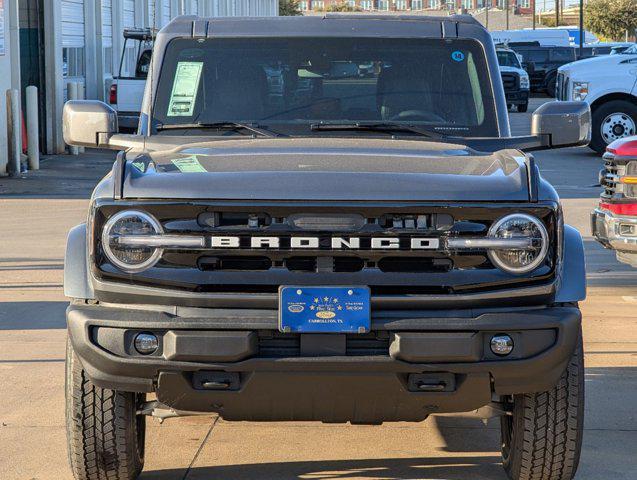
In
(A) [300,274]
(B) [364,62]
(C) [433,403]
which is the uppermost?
(B) [364,62]

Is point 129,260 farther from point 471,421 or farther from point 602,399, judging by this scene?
point 602,399

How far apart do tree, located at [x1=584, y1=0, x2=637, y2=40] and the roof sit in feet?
291

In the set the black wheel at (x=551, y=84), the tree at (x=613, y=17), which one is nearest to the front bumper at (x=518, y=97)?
the black wheel at (x=551, y=84)

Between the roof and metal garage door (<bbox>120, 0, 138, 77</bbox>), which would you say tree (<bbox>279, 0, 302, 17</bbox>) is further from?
the roof

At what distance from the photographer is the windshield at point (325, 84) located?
6.01 metres

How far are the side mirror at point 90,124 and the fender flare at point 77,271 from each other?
49.1 inches

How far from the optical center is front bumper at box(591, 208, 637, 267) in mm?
8688

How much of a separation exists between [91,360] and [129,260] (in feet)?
1.21

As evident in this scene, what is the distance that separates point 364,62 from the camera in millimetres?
6172

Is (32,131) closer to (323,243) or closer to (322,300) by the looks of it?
(323,243)

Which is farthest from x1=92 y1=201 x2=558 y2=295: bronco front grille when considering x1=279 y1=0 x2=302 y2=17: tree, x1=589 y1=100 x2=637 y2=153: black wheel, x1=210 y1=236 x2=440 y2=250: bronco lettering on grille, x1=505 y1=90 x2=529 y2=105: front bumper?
x1=279 y1=0 x2=302 y2=17: tree

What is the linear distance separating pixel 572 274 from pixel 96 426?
71.3 inches

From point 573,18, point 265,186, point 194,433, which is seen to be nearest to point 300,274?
point 265,186

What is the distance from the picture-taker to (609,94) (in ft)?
69.7
